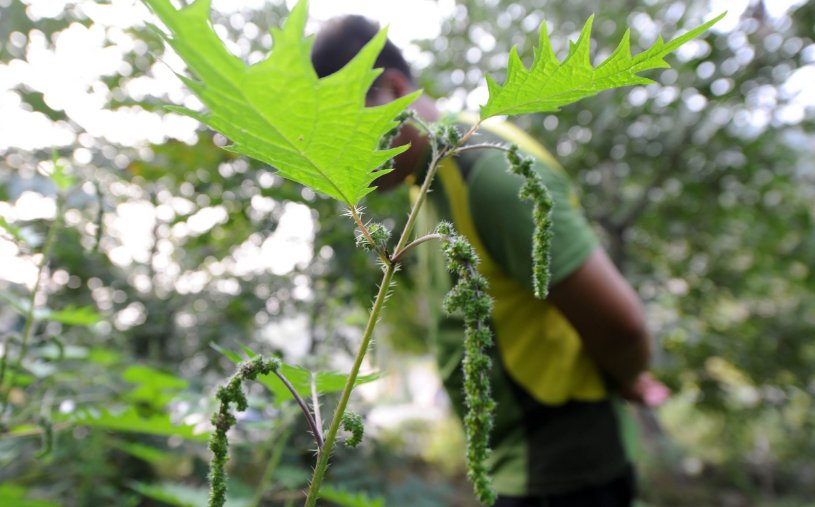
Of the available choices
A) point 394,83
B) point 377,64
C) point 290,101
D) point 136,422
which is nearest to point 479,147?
point 290,101

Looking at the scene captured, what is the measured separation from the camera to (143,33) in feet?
5.96

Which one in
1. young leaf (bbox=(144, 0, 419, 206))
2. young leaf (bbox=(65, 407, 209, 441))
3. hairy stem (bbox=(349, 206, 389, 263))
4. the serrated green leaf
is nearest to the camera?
young leaf (bbox=(144, 0, 419, 206))

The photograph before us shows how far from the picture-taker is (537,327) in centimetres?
122

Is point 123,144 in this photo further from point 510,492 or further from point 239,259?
point 510,492

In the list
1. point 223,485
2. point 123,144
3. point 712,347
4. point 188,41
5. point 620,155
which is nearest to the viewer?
point 188,41

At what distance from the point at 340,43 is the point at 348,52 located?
32 mm

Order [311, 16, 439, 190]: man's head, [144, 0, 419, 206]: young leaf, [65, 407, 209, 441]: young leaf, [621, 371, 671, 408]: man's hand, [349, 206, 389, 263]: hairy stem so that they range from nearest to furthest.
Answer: [144, 0, 419, 206]: young leaf
[349, 206, 389, 263]: hairy stem
[65, 407, 209, 441]: young leaf
[311, 16, 439, 190]: man's head
[621, 371, 671, 408]: man's hand

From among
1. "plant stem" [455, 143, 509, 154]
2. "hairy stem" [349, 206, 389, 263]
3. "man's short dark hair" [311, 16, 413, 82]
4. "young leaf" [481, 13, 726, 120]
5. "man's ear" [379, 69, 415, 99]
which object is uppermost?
"man's short dark hair" [311, 16, 413, 82]

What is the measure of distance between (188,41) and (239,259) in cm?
171

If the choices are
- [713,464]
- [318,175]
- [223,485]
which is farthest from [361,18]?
[713,464]

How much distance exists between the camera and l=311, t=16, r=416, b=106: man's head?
1.23 m

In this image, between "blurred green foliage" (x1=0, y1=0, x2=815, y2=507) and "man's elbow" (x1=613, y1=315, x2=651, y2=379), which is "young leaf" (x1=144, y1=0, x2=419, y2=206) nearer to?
"blurred green foliage" (x1=0, y1=0, x2=815, y2=507)

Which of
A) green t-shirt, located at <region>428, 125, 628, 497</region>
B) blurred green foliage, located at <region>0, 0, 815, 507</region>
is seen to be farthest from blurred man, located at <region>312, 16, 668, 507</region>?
blurred green foliage, located at <region>0, 0, 815, 507</region>

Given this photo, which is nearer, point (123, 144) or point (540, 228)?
point (540, 228)
